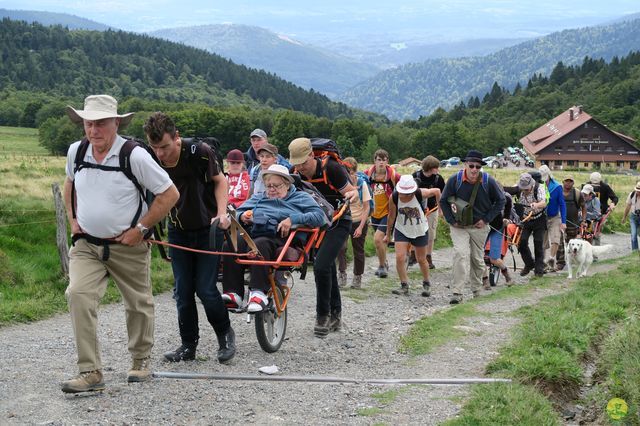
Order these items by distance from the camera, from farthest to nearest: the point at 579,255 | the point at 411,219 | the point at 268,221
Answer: the point at 579,255
the point at 411,219
the point at 268,221

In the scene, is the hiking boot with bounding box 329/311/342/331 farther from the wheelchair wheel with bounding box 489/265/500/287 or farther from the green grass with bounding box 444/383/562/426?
the wheelchair wheel with bounding box 489/265/500/287

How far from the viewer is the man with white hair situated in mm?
16938

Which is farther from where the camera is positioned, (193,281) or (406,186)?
(406,186)

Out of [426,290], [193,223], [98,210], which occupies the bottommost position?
[426,290]

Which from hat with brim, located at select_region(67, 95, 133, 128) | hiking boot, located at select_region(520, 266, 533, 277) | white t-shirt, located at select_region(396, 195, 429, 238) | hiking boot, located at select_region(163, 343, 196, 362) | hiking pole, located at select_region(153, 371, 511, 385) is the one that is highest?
hat with brim, located at select_region(67, 95, 133, 128)

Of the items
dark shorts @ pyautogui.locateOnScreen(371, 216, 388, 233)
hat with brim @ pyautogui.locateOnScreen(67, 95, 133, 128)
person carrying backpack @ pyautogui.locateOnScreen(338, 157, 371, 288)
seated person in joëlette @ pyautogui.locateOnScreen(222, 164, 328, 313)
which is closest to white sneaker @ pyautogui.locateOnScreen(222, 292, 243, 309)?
seated person in joëlette @ pyautogui.locateOnScreen(222, 164, 328, 313)

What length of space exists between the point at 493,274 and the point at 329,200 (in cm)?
680

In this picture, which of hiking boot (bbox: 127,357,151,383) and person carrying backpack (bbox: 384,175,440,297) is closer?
hiking boot (bbox: 127,357,151,383)

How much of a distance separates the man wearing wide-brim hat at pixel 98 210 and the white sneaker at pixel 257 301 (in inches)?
60.4

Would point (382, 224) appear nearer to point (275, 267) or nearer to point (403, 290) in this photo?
point (403, 290)

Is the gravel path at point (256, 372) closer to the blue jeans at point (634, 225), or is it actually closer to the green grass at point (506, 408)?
the green grass at point (506, 408)

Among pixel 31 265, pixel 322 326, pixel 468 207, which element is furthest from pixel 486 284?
pixel 31 265

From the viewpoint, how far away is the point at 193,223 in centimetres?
773

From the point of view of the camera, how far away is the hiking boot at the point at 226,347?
26.6ft
